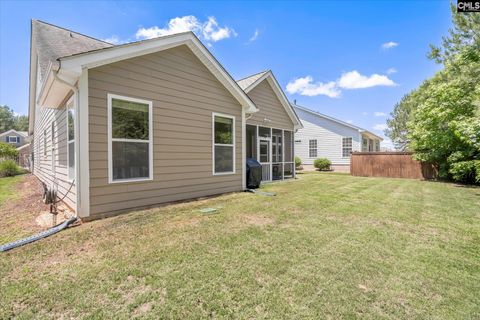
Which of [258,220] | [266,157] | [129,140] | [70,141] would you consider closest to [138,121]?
[129,140]

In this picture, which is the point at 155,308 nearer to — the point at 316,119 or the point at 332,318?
the point at 332,318

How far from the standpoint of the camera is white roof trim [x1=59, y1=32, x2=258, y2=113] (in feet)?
13.5

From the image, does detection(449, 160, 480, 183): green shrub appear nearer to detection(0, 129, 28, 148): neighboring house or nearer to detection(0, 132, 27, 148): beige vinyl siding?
detection(0, 132, 27, 148): beige vinyl siding

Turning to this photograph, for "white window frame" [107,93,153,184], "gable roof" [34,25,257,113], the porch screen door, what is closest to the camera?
"gable roof" [34,25,257,113]

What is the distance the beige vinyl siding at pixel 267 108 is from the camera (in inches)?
379

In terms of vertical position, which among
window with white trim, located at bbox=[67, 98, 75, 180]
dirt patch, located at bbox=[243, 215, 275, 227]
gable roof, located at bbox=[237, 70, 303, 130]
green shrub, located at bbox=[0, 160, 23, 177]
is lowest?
dirt patch, located at bbox=[243, 215, 275, 227]

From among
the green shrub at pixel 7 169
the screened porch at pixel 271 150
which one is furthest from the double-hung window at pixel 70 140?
the green shrub at pixel 7 169

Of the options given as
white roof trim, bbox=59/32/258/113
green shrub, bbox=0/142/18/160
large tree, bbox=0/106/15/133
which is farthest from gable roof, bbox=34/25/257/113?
large tree, bbox=0/106/15/133

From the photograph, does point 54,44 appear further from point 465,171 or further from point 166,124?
point 465,171

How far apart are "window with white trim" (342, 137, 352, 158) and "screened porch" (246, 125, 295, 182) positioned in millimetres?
7960

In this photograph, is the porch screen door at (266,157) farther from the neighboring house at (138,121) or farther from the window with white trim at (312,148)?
the window with white trim at (312,148)

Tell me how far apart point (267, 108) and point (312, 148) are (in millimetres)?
10549

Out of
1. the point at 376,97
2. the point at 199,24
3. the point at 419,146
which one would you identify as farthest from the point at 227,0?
the point at 376,97

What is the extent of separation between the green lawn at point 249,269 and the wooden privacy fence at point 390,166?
9.13 metres
